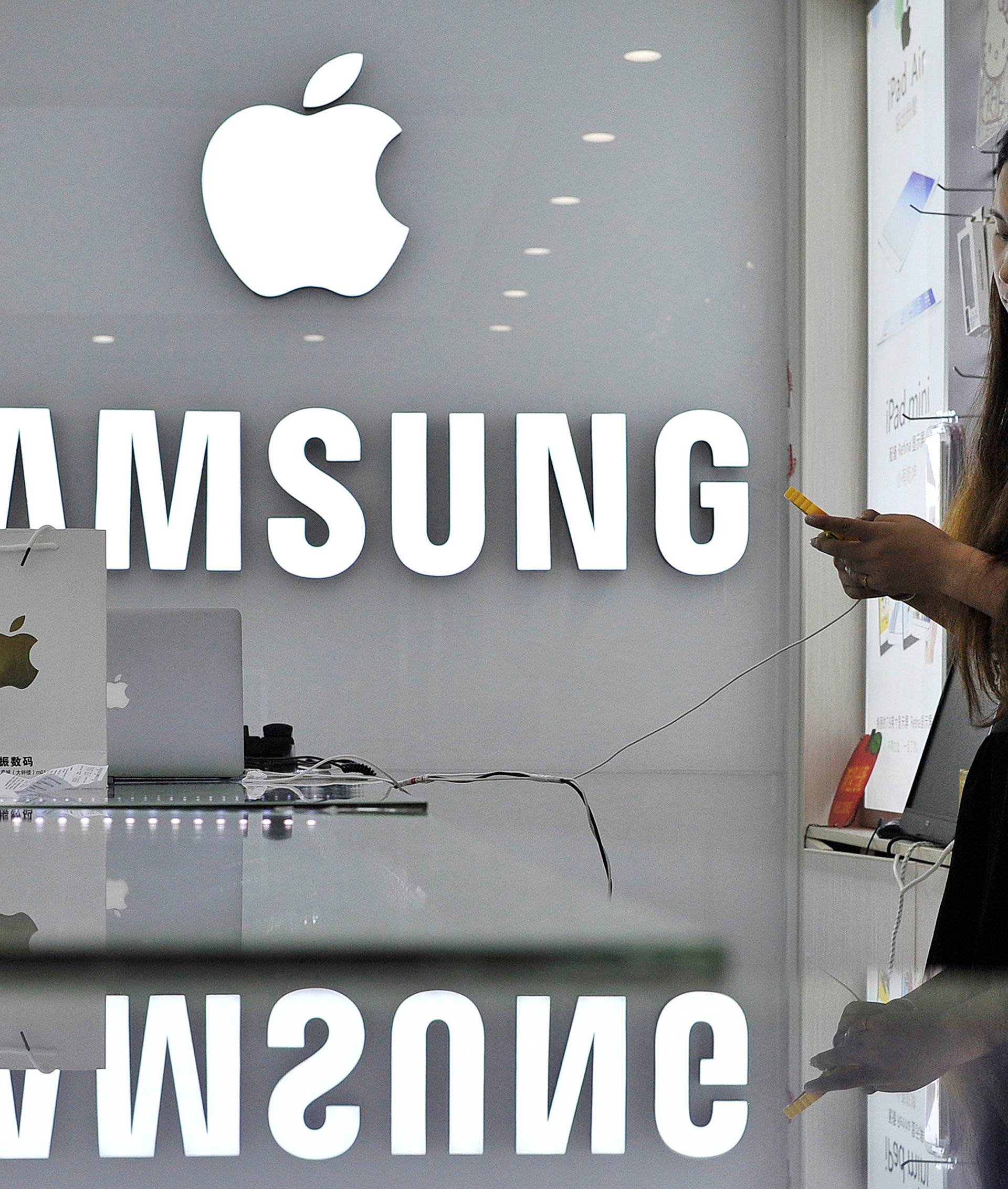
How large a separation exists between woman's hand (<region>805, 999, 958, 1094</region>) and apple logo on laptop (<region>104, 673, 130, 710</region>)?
167 centimetres

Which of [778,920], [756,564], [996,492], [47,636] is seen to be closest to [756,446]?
[756,564]

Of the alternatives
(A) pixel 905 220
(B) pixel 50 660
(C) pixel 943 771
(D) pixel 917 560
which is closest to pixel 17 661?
(B) pixel 50 660

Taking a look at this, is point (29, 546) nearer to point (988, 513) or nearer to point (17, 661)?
point (17, 661)

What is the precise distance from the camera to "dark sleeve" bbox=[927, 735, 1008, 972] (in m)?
1.49

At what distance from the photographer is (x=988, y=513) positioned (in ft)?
5.15

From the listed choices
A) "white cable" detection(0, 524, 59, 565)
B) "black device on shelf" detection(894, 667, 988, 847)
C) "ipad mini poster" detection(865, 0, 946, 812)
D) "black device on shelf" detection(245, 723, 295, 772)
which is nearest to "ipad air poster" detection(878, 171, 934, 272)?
"ipad mini poster" detection(865, 0, 946, 812)

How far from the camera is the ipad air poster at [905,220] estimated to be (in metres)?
3.78

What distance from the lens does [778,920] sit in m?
1.07

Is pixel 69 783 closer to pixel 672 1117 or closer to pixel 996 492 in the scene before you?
pixel 996 492

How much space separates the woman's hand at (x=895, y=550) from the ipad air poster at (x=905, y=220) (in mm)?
2611

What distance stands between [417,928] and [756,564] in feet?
12.5

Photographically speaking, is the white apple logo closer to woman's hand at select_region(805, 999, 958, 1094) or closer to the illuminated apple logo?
the illuminated apple logo

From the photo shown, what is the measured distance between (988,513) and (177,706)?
3.99 ft

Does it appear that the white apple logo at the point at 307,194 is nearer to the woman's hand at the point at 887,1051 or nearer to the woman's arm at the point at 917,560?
the woman's arm at the point at 917,560
